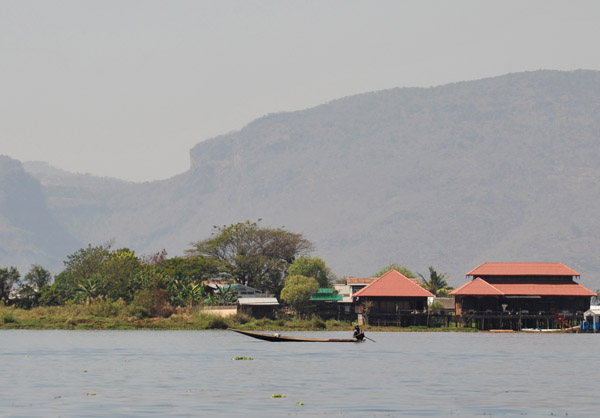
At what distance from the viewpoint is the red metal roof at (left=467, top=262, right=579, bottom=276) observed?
424 feet

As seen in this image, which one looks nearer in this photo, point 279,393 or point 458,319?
→ point 279,393

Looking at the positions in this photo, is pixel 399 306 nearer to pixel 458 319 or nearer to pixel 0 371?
pixel 458 319

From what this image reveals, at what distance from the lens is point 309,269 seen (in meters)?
151

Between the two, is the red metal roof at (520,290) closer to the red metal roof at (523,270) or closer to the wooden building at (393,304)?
the red metal roof at (523,270)

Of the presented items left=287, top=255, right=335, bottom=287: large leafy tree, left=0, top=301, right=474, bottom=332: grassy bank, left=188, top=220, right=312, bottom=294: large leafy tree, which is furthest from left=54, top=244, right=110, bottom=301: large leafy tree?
left=287, top=255, right=335, bottom=287: large leafy tree

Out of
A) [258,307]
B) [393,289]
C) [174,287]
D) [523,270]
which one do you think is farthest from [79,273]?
[523,270]

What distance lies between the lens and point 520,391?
4525 centimetres

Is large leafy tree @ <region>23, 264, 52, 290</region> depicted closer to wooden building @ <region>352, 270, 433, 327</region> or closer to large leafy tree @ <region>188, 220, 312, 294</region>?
large leafy tree @ <region>188, 220, 312, 294</region>

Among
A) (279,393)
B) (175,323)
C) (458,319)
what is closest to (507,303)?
(458,319)

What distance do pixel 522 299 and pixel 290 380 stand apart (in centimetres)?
8321

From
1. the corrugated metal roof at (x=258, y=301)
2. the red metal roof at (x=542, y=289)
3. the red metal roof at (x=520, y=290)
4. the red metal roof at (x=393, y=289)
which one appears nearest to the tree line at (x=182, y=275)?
the corrugated metal roof at (x=258, y=301)

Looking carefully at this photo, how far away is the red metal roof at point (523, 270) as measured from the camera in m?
129

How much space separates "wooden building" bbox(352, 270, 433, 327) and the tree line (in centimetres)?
849

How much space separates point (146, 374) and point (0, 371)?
6886 mm
